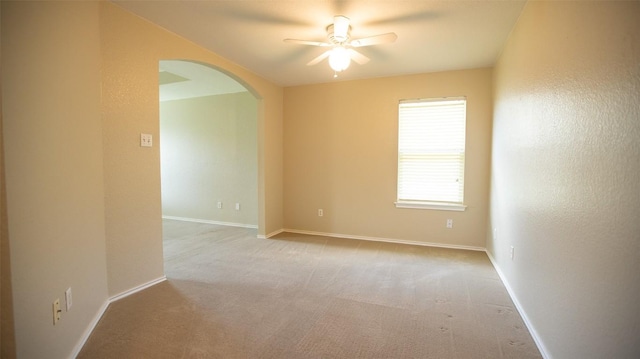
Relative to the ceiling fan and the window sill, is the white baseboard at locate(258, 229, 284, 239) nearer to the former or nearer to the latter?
the window sill

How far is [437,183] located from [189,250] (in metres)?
3.63

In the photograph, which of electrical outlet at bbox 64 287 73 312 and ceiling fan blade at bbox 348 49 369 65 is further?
ceiling fan blade at bbox 348 49 369 65

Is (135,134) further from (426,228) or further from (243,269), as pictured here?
(426,228)

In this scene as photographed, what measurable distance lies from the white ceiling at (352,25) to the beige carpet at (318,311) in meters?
2.47

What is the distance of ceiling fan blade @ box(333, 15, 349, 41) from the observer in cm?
241

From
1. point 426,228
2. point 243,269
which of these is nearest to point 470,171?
point 426,228

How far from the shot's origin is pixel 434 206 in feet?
13.3

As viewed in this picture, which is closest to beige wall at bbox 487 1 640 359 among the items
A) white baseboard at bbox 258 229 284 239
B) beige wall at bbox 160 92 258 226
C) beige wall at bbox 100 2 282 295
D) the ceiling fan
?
the ceiling fan

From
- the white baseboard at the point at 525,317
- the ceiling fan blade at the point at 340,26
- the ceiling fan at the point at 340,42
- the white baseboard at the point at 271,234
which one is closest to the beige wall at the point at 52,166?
the ceiling fan at the point at 340,42

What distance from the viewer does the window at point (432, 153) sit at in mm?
3947

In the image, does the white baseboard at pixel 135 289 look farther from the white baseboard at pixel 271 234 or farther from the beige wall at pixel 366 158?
the beige wall at pixel 366 158

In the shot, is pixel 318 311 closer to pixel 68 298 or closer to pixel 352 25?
pixel 68 298

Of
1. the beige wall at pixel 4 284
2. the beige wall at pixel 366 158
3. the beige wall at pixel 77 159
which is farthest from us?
the beige wall at pixel 366 158

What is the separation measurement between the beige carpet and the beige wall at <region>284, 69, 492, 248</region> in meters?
0.66
